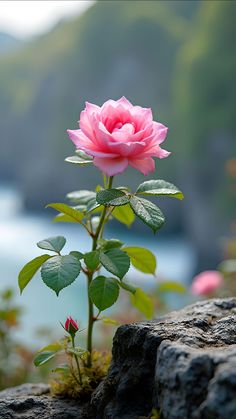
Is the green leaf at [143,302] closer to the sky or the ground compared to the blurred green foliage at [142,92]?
closer to the ground

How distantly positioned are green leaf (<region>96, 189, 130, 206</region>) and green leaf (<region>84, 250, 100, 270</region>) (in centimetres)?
10

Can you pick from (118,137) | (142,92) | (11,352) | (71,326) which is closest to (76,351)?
(71,326)

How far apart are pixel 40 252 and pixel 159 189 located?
7.33 m

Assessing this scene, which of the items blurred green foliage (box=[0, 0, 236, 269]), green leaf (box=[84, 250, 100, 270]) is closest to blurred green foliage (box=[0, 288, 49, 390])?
green leaf (box=[84, 250, 100, 270])

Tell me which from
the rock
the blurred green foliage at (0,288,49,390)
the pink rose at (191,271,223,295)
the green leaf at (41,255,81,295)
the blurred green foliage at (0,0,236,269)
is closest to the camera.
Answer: the rock

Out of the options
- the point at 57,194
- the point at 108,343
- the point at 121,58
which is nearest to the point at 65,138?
the point at 57,194

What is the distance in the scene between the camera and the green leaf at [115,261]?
0.84 metres

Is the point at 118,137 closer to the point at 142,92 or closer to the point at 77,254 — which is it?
the point at 77,254

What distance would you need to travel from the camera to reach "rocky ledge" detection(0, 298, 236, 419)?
26.4 inches

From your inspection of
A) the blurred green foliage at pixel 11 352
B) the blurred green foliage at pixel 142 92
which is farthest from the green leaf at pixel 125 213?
the blurred green foliage at pixel 142 92

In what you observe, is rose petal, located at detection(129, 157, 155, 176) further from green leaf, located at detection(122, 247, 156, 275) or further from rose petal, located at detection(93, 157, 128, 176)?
green leaf, located at detection(122, 247, 156, 275)

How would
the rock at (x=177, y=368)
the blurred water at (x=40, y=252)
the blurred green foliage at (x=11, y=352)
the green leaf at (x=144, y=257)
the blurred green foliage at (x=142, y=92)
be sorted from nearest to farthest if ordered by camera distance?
the rock at (x=177, y=368), the green leaf at (x=144, y=257), the blurred green foliage at (x=11, y=352), the blurred water at (x=40, y=252), the blurred green foliage at (x=142, y=92)

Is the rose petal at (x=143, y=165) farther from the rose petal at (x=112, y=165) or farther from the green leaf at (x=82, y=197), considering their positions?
the green leaf at (x=82, y=197)

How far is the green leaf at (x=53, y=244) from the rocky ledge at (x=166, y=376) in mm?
178
